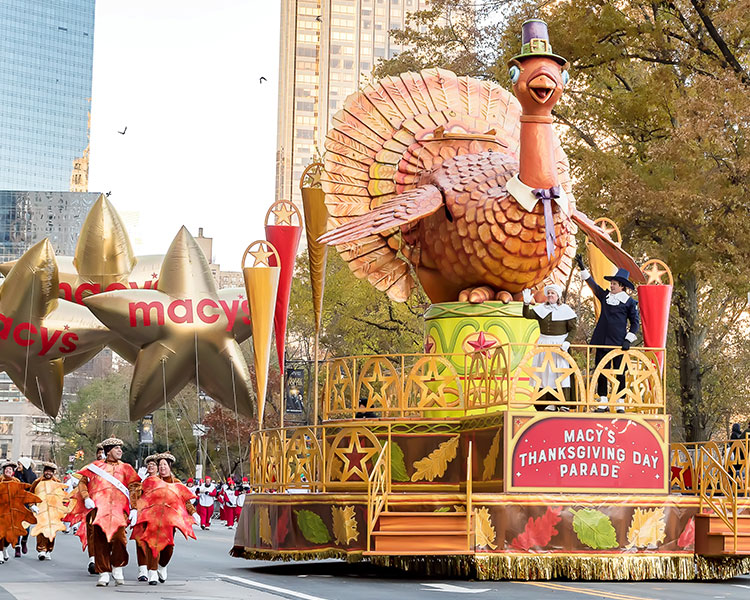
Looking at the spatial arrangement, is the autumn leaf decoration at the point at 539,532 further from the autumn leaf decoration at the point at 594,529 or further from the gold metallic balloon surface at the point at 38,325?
the gold metallic balloon surface at the point at 38,325

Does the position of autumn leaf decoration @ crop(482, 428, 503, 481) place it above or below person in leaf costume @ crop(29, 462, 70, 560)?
above

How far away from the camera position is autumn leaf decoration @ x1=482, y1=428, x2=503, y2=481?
15008 mm

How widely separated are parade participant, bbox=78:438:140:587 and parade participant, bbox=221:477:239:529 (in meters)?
24.1

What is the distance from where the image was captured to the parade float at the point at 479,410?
47.9ft

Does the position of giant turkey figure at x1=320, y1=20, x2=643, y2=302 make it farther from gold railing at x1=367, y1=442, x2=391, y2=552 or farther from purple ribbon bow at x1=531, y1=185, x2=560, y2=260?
gold railing at x1=367, y1=442, x2=391, y2=552

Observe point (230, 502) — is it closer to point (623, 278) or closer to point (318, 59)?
point (623, 278)

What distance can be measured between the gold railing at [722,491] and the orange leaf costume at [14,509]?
436 inches

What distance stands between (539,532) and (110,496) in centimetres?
523

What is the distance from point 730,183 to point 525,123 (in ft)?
34.2

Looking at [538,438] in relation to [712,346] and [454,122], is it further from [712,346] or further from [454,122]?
[712,346]

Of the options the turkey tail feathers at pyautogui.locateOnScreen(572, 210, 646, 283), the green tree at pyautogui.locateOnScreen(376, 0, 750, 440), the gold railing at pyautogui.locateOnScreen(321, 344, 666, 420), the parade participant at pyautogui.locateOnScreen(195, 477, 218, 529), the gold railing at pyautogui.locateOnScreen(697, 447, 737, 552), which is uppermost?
the green tree at pyautogui.locateOnScreen(376, 0, 750, 440)

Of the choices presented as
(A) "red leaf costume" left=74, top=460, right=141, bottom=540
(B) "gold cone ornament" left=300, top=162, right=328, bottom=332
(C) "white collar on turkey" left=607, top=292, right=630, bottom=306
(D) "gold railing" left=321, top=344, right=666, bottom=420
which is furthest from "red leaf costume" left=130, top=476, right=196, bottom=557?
(C) "white collar on turkey" left=607, top=292, right=630, bottom=306

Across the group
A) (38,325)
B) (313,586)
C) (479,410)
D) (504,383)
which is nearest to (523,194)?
(504,383)

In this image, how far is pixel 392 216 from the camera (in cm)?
1716
